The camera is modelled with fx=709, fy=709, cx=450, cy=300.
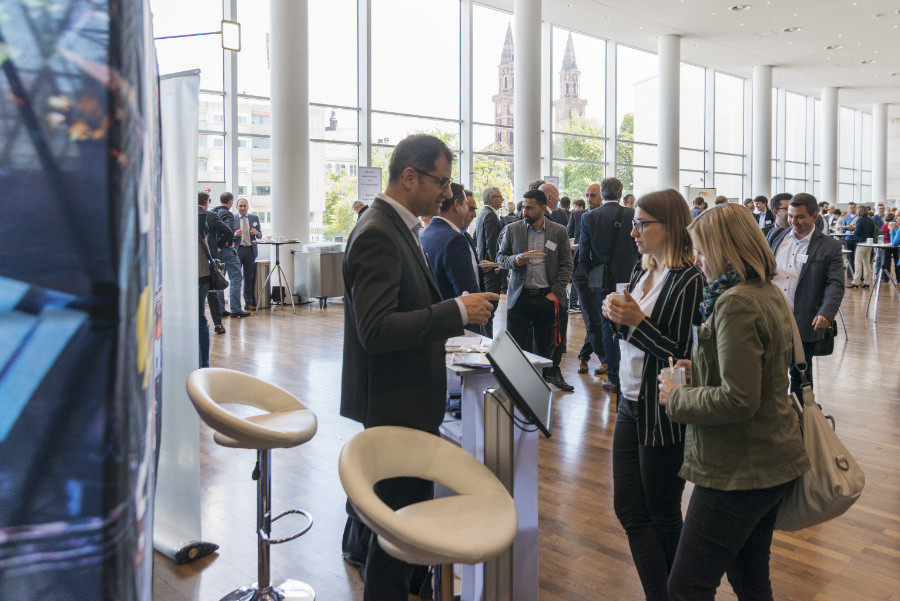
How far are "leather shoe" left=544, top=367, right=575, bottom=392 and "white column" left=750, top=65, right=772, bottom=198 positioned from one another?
17300 millimetres

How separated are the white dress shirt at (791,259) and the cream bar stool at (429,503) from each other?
3061mm

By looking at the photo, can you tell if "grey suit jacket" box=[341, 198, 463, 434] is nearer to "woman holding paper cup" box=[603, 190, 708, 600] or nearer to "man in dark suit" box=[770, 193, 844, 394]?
"woman holding paper cup" box=[603, 190, 708, 600]

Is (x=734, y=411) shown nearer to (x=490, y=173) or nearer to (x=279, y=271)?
(x=279, y=271)

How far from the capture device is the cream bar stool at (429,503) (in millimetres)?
1357

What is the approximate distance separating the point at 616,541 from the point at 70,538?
261cm

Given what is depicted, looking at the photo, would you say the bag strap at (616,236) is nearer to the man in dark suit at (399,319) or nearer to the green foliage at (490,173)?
the man in dark suit at (399,319)

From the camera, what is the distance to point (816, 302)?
161 inches

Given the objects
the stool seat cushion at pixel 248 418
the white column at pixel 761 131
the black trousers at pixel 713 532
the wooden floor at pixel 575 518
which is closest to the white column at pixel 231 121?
the wooden floor at pixel 575 518

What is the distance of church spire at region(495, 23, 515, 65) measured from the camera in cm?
1530

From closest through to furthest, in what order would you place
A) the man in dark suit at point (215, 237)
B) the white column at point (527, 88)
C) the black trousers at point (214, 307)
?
the man in dark suit at point (215, 237) < the black trousers at point (214, 307) < the white column at point (527, 88)

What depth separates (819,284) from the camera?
407 cm

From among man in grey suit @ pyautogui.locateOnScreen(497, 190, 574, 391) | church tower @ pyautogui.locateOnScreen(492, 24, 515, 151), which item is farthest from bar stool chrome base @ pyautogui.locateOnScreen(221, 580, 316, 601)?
church tower @ pyautogui.locateOnScreen(492, 24, 515, 151)

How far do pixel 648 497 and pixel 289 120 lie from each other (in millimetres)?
9402

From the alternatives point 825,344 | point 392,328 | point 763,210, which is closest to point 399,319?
point 392,328
